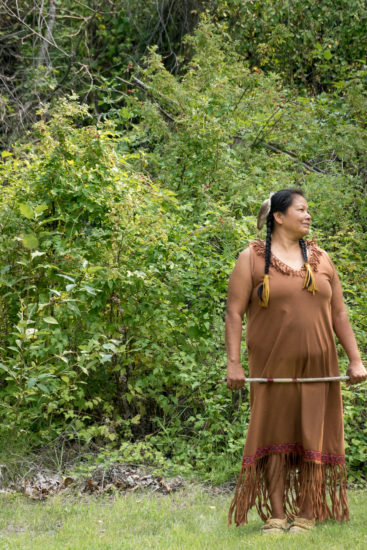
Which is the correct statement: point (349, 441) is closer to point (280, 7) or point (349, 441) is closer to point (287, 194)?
point (287, 194)

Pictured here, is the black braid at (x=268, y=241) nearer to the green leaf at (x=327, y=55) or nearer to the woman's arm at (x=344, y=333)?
the woman's arm at (x=344, y=333)

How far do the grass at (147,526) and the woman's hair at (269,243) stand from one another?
1.24 meters

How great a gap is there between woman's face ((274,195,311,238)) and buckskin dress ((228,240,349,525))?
217 millimetres

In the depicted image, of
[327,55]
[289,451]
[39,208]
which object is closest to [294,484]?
[289,451]

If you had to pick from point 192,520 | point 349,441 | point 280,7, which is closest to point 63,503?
point 192,520

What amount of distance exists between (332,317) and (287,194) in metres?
0.75

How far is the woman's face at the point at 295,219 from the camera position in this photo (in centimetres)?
437

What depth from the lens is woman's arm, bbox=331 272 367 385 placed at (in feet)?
14.0

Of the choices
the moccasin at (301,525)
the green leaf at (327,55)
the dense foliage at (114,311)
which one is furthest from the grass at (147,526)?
the green leaf at (327,55)

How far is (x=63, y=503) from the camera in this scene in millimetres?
4883

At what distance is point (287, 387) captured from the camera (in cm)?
419

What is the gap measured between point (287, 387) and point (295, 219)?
3.11 feet

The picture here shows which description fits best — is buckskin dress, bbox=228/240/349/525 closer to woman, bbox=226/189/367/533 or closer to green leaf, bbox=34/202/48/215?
woman, bbox=226/189/367/533

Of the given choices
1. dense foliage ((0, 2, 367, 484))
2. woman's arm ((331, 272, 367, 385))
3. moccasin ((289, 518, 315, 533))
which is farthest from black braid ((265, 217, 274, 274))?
dense foliage ((0, 2, 367, 484))
